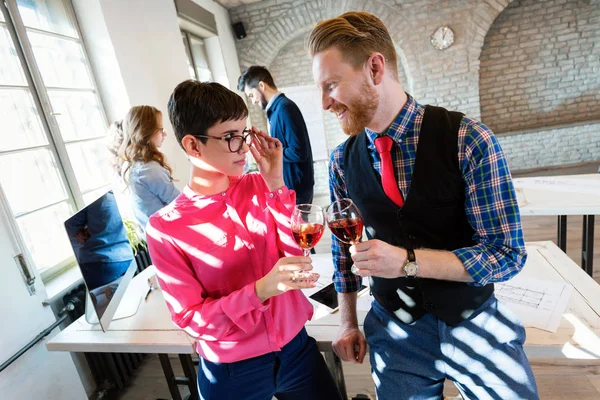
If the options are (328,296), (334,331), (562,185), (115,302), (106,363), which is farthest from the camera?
(562,185)

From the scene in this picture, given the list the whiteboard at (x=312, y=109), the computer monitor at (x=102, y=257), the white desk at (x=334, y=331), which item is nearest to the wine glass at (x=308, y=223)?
the white desk at (x=334, y=331)

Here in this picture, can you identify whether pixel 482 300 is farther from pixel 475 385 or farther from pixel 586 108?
pixel 586 108

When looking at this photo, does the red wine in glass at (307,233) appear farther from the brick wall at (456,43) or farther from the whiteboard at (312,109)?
the brick wall at (456,43)

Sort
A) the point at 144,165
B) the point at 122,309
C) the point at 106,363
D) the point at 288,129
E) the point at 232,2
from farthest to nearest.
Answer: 1. the point at 232,2
2. the point at 288,129
3. the point at 106,363
4. the point at 144,165
5. the point at 122,309

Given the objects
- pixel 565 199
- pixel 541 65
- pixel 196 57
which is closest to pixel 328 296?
pixel 565 199

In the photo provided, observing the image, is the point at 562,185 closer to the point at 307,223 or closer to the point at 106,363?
the point at 307,223

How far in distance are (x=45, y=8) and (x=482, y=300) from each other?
3.34 m

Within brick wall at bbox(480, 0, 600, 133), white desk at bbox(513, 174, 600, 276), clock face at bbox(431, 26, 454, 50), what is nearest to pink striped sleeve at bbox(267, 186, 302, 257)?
white desk at bbox(513, 174, 600, 276)

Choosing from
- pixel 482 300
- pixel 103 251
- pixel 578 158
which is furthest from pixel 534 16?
pixel 103 251

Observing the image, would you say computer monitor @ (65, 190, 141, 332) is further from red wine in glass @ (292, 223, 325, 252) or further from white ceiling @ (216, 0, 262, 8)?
white ceiling @ (216, 0, 262, 8)

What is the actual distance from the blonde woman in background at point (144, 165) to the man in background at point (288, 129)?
95cm

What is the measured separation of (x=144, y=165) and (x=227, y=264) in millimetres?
1404

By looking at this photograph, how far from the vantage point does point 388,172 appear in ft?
3.60

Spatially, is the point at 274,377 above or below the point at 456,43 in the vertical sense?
below
